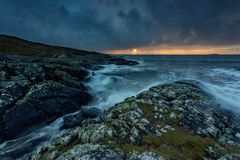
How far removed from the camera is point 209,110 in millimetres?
18375

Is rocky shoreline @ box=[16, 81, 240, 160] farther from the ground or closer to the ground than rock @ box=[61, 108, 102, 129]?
farther from the ground

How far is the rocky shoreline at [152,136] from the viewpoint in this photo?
11.3 m

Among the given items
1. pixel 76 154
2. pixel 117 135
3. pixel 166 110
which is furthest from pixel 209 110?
pixel 76 154

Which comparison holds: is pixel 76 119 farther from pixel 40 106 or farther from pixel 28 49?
pixel 28 49

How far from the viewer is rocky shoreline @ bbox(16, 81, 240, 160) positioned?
444 inches

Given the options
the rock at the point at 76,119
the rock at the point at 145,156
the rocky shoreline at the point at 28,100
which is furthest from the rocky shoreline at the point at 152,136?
the rocky shoreline at the point at 28,100

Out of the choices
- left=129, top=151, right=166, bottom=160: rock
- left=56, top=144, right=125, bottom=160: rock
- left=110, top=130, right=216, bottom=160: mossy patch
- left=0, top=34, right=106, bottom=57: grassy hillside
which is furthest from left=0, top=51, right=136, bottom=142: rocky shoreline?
left=0, top=34, right=106, bottom=57: grassy hillside

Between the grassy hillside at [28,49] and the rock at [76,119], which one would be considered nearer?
the rock at [76,119]

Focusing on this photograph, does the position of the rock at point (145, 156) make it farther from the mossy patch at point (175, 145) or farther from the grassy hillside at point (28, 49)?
the grassy hillside at point (28, 49)

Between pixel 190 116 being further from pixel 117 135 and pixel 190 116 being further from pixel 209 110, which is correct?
pixel 117 135

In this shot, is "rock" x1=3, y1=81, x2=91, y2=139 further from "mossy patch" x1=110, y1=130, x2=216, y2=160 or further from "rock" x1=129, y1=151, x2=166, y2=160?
"rock" x1=129, y1=151, x2=166, y2=160

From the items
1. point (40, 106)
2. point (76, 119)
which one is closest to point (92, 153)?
point (76, 119)

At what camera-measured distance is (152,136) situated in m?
12.9

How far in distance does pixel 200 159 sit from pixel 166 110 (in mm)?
5758
